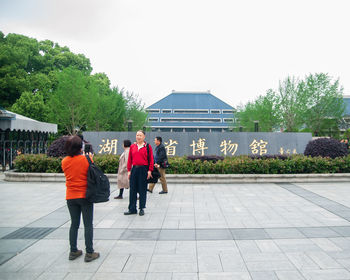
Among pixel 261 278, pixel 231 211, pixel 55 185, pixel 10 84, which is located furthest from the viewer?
pixel 10 84

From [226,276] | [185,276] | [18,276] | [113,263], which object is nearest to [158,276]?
[185,276]

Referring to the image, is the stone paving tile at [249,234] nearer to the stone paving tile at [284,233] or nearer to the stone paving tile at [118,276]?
the stone paving tile at [284,233]

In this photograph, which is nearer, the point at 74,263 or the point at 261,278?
the point at 261,278

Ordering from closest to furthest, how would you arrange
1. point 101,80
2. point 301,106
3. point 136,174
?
point 136,174 → point 301,106 → point 101,80

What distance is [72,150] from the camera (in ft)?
9.05

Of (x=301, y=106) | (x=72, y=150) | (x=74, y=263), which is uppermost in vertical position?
(x=301, y=106)

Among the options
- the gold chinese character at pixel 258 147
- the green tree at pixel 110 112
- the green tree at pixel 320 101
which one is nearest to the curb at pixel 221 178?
the gold chinese character at pixel 258 147

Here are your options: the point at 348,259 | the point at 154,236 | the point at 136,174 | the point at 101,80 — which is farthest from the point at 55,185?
the point at 101,80

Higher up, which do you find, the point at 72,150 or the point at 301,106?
the point at 301,106

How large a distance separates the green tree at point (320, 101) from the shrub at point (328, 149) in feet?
58.6

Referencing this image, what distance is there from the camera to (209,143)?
459 inches

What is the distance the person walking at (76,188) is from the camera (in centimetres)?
277

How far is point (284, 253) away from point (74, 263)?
2.59m

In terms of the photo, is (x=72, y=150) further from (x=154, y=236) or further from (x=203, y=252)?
(x=203, y=252)
